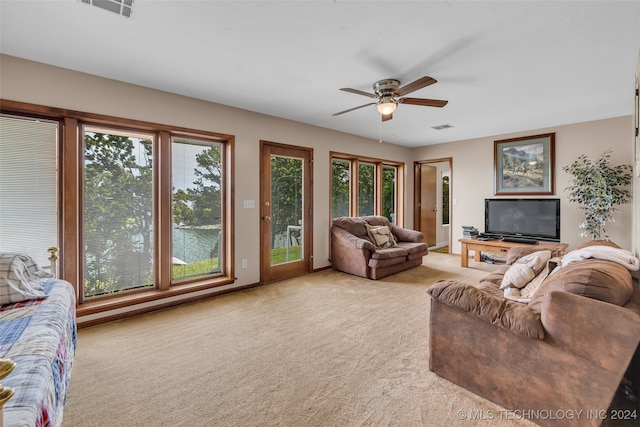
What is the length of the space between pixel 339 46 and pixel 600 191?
424 cm

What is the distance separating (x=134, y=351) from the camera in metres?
2.34

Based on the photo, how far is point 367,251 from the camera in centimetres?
443

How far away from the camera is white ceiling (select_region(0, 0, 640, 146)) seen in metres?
1.90

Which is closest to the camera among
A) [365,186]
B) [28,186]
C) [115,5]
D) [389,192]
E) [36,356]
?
[36,356]

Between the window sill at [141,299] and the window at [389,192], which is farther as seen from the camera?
the window at [389,192]

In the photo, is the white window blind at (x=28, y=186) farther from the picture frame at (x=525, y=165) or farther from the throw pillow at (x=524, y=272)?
the picture frame at (x=525, y=165)

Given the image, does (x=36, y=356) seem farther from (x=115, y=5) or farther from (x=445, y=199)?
(x=445, y=199)

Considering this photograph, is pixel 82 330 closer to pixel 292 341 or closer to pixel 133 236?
pixel 133 236

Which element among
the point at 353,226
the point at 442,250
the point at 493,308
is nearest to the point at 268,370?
the point at 493,308

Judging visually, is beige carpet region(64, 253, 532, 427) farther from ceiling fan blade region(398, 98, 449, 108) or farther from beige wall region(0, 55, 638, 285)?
ceiling fan blade region(398, 98, 449, 108)

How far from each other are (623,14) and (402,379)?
111 inches

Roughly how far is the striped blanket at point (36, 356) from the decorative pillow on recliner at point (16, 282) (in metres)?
0.04

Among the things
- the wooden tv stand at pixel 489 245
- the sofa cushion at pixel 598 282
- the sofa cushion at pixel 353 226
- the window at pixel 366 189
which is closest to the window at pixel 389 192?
the window at pixel 366 189

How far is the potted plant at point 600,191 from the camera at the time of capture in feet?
13.2
